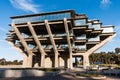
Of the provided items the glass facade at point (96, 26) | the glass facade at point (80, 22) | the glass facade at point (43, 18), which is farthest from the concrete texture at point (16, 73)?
the glass facade at point (96, 26)

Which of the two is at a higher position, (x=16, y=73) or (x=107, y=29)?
(x=107, y=29)

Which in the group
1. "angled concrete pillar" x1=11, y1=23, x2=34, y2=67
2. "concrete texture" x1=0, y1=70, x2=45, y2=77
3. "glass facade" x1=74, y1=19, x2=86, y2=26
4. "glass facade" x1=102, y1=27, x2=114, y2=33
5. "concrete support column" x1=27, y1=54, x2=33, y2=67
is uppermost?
"glass facade" x1=74, y1=19, x2=86, y2=26

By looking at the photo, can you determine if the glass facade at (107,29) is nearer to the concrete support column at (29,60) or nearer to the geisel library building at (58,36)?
the geisel library building at (58,36)

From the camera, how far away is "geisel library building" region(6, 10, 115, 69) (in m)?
51.5

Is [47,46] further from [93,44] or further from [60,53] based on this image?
[93,44]

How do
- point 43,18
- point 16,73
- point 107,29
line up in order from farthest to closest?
point 107,29 < point 43,18 < point 16,73

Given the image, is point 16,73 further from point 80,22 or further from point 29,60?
point 29,60

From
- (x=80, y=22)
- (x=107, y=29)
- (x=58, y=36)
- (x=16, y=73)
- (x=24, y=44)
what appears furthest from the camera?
(x=107, y=29)

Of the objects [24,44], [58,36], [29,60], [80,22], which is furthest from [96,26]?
[29,60]

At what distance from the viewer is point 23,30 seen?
192ft

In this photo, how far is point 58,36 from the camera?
174ft

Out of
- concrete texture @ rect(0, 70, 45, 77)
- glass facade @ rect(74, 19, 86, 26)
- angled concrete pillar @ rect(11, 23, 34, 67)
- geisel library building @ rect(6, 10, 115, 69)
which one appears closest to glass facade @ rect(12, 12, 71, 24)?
geisel library building @ rect(6, 10, 115, 69)

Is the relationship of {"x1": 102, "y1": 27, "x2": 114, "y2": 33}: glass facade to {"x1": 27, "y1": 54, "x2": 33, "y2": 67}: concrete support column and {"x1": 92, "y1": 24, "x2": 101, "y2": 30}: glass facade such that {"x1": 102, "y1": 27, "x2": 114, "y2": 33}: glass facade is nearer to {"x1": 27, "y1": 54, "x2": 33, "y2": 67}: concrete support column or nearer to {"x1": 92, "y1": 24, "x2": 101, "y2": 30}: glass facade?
{"x1": 92, "y1": 24, "x2": 101, "y2": 30}: glass facade

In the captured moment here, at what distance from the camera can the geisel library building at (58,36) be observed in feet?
169
